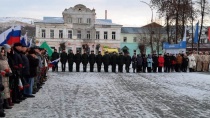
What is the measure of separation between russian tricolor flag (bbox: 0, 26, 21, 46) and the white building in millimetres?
67612

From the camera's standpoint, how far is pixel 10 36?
13391 mm

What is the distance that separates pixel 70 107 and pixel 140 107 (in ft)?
6.10

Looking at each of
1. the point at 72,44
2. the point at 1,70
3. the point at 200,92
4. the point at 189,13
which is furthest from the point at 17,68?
the point at 72,44

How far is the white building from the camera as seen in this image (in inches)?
3246

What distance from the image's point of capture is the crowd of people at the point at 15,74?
10.2 m

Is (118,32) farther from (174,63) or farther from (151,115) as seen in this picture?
(151,115)

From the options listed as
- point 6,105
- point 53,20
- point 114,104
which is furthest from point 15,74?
point 53,20

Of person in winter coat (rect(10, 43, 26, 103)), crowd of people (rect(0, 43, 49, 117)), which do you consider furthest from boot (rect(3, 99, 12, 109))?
person in winter coat (rect(10, 43, 26, 103))

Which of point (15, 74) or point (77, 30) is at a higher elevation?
point (77, 30)

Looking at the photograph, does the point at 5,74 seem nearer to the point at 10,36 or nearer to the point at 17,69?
the point at 17,69

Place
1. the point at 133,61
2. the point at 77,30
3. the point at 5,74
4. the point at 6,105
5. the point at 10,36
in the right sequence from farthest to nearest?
the point at 77,30, the point at 133,61, the point at 10,36, the point at 6,105, the point at 5,74

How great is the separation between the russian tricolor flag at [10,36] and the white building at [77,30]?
67.6 metres

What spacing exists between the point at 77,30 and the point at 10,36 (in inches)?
2771

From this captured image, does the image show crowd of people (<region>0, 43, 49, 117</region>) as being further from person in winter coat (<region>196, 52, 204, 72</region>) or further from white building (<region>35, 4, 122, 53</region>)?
white building (<region>35, 4, 122, 53</region>)
